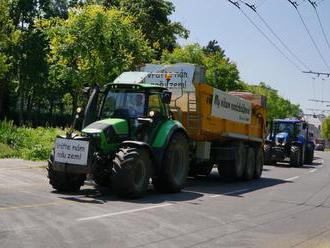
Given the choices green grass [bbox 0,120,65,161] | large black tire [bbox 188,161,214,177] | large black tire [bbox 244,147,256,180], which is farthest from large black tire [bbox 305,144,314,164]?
green grass [bbox 0,120,65,161]

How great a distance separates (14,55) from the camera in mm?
51125

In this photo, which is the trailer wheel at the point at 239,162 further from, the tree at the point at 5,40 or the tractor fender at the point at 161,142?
the tree at the point at 5,40

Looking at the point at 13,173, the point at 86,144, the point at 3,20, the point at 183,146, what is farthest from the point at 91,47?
the point at 3,20

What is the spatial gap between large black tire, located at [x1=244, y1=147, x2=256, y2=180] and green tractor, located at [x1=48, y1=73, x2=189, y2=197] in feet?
19.4

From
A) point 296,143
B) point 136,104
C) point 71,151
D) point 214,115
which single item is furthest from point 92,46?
point 296,143

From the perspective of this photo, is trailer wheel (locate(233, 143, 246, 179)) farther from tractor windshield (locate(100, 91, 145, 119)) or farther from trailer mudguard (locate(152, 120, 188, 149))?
tractor windshield (locate(100, 91, 145, 119))

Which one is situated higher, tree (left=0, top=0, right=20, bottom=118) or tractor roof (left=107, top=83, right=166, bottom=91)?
tree (left=0, top=0, right=20, bottom=118)

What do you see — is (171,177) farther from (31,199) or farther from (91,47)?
(91,47)

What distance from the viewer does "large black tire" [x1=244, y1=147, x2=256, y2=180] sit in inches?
806

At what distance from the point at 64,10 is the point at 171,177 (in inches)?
1840

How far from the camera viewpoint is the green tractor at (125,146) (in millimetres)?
12508

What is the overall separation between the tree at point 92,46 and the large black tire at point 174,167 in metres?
8.04

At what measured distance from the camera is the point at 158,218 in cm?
1051

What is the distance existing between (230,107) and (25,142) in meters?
8.52
